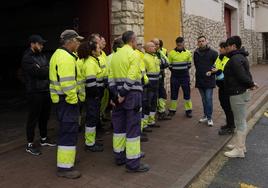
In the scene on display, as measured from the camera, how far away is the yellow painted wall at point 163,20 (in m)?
10.1

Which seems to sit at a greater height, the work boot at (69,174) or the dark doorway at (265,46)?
the dark doorway at (265,46)

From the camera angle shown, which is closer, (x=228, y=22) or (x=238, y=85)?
(x=238, y=85)

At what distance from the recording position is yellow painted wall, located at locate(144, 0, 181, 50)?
10133 mm

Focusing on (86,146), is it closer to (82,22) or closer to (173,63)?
(173,63)

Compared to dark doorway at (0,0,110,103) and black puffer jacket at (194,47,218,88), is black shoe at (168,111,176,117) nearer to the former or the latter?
black puffer jacket at (194,47,218,88)

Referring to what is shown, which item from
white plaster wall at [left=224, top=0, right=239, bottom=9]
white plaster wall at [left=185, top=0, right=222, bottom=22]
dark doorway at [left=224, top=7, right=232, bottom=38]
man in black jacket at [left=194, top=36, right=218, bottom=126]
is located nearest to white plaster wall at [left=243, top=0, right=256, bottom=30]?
white plaster wall at [left=224, top=0, right=239, bottom=9]

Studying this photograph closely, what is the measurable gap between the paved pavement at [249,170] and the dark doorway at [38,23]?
4.22m

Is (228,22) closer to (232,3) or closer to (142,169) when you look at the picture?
(232,3)

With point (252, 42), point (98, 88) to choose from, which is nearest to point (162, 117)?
point (98, 88)

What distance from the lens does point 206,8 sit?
54.9 feet

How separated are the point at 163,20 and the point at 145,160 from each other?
6609 mm

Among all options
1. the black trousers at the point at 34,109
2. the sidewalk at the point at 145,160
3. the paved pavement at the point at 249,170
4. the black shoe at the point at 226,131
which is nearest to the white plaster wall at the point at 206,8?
the black shoe at the point at 226,131

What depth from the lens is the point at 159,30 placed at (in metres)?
11.1

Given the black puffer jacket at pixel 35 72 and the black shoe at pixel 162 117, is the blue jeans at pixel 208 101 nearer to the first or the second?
the black shoe at pixel 162 117
